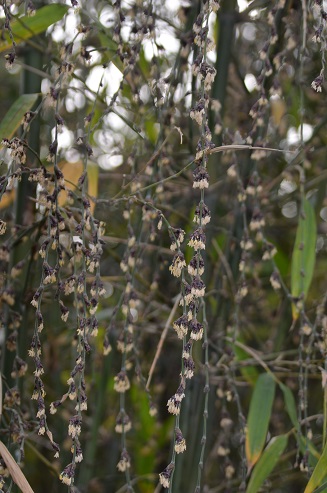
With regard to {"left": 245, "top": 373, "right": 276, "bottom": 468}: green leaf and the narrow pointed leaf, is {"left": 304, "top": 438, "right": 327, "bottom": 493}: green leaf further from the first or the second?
{"left": 245, "top": 373, "right": 276, "bottom": 468}: green leaf

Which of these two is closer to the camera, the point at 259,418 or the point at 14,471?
the point at 14,471

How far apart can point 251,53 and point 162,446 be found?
801 millimetres

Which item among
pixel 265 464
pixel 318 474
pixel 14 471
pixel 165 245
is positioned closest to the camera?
pixel 14 471

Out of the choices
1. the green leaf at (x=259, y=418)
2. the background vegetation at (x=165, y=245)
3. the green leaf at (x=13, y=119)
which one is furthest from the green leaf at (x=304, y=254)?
the green leaf at (x=13, y=119)

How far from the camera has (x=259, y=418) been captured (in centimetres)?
83

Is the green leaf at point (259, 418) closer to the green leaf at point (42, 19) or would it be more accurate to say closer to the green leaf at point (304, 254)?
the green leaf at point (304, 254)

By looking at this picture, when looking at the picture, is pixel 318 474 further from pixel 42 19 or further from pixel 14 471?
pixel 42 19

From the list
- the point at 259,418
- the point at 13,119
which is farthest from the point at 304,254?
the point at 13,119

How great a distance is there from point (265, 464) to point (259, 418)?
56 millimetres

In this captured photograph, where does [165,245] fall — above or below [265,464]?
above

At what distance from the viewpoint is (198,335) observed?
54cm

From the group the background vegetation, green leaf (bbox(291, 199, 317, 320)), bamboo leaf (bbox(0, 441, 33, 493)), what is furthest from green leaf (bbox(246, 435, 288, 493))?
bamboo leaf (bbox(0, 441, 33, 493))

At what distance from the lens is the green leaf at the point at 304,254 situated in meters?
0.85

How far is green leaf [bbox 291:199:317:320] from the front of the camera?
2.77 feet
